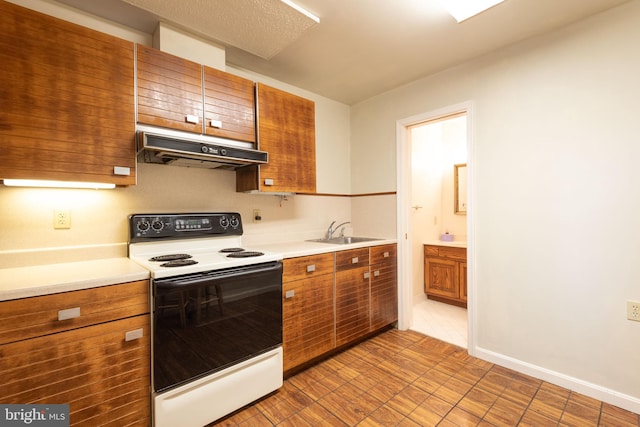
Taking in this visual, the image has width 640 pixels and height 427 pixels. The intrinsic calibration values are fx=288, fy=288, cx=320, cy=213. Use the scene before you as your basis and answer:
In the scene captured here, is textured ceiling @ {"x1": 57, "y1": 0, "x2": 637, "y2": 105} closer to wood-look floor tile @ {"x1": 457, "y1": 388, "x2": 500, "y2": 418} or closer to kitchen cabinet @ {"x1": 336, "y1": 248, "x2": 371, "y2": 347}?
kitchen cabinet @ {"x1": 336, "y1": 248, "x2": 371, "y2": 347}

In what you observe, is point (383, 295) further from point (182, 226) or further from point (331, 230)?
point (182, 226)

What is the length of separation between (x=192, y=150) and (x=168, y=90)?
1.34 ft

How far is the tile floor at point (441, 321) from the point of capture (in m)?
2.74

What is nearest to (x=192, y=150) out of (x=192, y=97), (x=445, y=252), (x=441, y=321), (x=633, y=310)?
(x=192, y=97)

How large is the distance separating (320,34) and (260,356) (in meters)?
2.18

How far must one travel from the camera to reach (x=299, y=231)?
2.89 meters

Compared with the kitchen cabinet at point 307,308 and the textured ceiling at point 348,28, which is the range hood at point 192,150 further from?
the kitchen cabinet at point 307,308

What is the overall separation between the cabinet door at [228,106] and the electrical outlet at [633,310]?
262 cm

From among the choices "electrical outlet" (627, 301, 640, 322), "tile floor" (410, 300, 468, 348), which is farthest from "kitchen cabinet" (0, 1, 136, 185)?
"electrical outlet" (627, 301, 640, 322)

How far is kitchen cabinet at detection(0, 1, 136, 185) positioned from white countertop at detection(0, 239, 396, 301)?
461 mm

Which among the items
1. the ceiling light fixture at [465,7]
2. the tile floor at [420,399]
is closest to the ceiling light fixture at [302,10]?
the ceiling light fixture at [465,7]

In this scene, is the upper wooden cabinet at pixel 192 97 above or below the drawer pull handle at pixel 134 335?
above

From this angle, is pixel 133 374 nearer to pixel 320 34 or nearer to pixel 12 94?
pixel 12 94

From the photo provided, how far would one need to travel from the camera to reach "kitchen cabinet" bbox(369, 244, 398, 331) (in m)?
2.69
